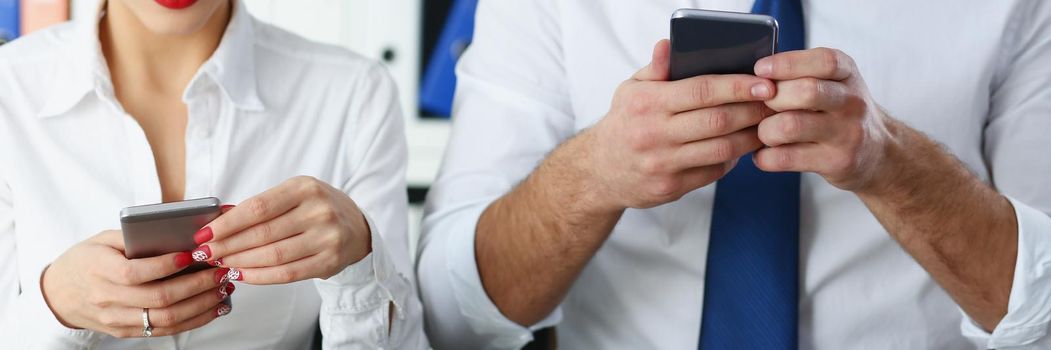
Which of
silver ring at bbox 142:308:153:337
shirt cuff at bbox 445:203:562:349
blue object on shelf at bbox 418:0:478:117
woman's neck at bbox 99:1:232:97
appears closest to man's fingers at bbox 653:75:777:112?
shirt cuff at bbox 445:203:562:349

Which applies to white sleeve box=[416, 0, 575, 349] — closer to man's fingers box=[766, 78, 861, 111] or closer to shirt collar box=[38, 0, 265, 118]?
shirt collar box=[38, 0, 265, 118]

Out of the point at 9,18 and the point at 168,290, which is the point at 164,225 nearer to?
the point at 168,290

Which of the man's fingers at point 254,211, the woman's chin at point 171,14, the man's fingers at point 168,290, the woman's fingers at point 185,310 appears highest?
the woman's chin at point 171,14

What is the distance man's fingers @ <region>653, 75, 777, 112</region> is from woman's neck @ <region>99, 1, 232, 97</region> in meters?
0.74

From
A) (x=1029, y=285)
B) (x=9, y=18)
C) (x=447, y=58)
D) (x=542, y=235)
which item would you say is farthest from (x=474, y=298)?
(x=9, y=18)

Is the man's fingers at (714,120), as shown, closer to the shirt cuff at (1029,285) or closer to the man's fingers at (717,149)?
the man's fingers at (717,149)

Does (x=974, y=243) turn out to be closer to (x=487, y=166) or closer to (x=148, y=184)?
(x=487, y=166)

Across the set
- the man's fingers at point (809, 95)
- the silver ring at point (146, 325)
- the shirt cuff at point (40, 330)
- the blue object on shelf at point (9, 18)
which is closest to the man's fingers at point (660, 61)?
the man's fingers at point (809, 95)

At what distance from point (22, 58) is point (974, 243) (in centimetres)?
131

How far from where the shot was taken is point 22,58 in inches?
61.6

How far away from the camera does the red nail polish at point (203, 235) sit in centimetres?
125

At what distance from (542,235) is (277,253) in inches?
15.0

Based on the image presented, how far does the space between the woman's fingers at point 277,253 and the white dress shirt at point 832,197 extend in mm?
335

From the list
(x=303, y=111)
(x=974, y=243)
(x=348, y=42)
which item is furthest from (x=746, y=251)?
(x=348, y=42)
